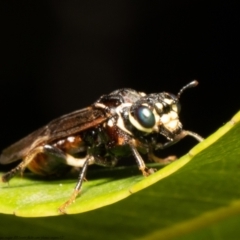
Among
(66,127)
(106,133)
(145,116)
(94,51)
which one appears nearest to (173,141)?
(145,116)

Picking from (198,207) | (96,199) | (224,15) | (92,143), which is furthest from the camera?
(224,15)

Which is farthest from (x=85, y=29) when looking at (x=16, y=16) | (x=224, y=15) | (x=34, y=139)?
(x=34, y=139)

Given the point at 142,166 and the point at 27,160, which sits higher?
the point at 27,160

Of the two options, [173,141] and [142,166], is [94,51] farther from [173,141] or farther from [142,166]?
[142,166]

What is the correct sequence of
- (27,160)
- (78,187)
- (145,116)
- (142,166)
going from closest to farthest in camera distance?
(78,187)
(142,166)
(145,116)
(27,160)

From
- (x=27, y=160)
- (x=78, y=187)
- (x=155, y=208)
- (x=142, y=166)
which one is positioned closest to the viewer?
(x=155, y=208)

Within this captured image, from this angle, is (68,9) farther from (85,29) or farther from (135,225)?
(135,225)

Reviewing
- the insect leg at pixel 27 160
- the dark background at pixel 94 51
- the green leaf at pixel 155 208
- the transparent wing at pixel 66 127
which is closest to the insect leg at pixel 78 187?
the green leaf at pixel 155 208
